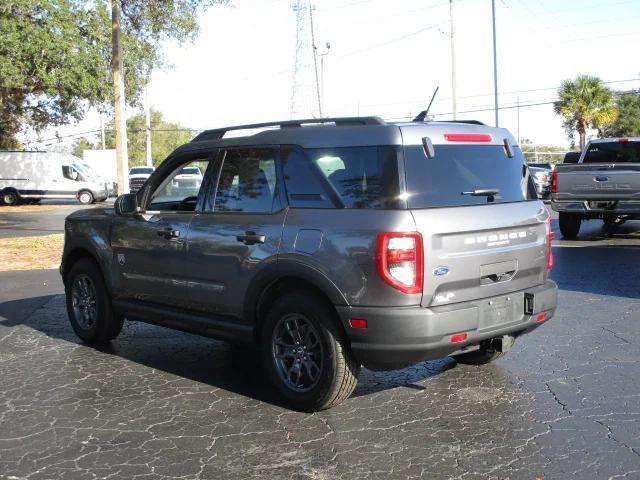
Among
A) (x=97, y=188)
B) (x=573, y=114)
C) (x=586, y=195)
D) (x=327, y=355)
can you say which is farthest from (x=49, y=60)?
(x=573, y=114)

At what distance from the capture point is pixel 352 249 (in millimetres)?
4480

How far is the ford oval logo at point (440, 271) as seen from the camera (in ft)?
14.5

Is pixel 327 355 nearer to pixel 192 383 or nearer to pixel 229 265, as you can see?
pixel 229 265

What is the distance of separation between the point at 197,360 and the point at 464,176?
2.97 meters

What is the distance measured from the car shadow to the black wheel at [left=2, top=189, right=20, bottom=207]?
1170 inches

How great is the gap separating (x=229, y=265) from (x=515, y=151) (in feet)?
7.52

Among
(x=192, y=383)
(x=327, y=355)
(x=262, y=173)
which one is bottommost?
(x=192, y=383)

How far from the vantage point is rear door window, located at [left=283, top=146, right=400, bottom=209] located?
4.57 meters

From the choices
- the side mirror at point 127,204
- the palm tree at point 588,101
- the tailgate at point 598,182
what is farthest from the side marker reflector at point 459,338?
the palm tree at point 588,101

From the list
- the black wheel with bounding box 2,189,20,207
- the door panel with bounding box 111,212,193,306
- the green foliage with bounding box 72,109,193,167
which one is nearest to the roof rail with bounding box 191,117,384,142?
the door panel with bounding box 111,212,193,306

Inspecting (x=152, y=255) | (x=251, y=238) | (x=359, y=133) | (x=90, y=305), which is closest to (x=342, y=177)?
(x=359, y=133)

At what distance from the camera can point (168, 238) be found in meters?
5.89

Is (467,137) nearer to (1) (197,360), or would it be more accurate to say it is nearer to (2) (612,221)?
(1) (197,360)

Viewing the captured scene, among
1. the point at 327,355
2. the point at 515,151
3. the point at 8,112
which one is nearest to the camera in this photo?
the point at 327,355
